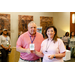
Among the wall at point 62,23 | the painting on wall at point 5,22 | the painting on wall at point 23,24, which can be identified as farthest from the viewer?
the painting on wall at point 23,24

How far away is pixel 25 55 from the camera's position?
61.9 inches

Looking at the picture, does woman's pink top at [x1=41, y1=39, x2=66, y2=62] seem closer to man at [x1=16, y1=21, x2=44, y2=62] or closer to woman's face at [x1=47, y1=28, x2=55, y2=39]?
woman's face at [x1=47, y1=28, x2=55, y2=39]

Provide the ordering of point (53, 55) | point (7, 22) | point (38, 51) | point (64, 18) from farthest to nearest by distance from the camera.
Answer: point (7, 22), point (64, 18), point (38, 51), point (53, 55)

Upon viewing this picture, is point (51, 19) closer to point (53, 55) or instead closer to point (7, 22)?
point (7, 22)

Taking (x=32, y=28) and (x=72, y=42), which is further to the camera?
(x=72, y=42)

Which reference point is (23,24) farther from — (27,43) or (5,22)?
(27,43)

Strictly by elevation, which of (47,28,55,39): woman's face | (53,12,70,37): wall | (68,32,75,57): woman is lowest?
(68,32,75,57): woman

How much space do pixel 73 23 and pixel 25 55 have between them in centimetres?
267

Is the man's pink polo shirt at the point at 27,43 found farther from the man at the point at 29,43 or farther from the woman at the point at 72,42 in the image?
the woman at the point at 72,42

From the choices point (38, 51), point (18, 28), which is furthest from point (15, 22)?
point (38, 51)

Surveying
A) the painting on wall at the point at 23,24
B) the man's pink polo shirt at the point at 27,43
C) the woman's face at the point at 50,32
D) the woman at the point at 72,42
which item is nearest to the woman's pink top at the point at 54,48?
the woman's face at the point at 50,32

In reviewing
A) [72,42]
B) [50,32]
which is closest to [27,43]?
[50,32]

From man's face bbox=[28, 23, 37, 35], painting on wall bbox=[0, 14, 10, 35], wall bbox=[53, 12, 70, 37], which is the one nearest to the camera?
man's face bbox=[28, 23, 37, 35]

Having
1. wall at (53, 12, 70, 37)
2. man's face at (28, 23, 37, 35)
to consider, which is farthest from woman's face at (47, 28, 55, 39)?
wall at (53, 12, 70, 37)
